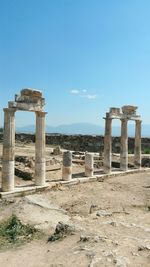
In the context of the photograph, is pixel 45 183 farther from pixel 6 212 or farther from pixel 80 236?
pixel 80 236

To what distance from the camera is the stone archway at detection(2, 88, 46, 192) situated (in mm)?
14344

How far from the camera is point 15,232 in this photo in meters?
10.1

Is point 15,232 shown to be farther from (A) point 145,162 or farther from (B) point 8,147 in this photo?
(A) point 145,162

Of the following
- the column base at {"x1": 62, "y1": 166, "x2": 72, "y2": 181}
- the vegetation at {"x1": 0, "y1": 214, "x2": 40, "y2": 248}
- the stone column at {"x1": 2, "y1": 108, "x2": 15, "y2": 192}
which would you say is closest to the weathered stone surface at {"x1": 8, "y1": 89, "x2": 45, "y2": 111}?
the stone column at {"x1": 2, "y1": 108, "x2": 15, "y2": 192}

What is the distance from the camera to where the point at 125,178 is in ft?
65.0

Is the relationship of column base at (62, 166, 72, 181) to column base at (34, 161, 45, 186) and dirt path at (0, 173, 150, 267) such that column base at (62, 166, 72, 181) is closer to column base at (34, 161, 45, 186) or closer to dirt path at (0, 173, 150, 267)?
dirt path at (0, 173, 150, 267)

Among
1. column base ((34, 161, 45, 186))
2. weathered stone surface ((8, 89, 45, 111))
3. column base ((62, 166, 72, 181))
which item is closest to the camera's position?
weathered stone surface ((8, 89, 45, 111))

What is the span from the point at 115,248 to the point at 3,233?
154 inches

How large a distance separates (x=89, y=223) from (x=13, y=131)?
19.7ft

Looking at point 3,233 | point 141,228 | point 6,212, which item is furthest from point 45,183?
point 141,228

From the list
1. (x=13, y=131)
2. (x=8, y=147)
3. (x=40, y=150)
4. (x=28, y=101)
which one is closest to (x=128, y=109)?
(x=40, y=150)

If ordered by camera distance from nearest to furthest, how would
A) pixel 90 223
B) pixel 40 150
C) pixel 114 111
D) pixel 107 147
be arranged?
pixel 90 223
pixel 40 150
pixel 107 147
pixel 114 111

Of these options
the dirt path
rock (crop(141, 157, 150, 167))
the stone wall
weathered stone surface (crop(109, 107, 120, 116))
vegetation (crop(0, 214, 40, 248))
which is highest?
weathered stone surface (crop(109, 107, 120, 116))

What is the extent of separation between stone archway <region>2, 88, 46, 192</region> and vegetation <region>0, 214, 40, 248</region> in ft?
11.8
